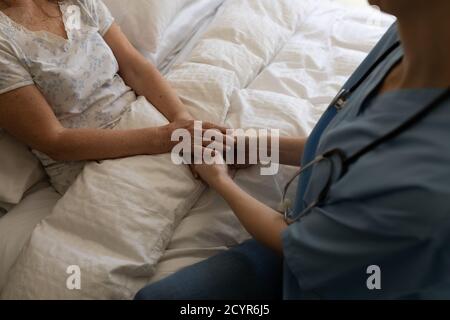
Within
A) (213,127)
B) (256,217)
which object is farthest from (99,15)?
(256,217)

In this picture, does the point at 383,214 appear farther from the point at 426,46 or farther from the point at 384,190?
the point at 426,46

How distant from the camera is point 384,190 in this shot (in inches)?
24.4

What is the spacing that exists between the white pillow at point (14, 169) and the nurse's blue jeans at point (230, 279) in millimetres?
430

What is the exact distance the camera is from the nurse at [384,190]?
59 cm

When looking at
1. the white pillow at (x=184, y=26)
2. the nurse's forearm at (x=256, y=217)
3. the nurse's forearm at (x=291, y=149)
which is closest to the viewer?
the nurse's forearm at (x=256, y=217)

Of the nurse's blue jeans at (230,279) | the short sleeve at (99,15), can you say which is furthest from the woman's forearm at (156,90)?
the nurse's blue jeans at (230,279)

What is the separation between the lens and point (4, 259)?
97 centimetres

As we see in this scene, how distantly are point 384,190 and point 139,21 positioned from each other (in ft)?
3.38

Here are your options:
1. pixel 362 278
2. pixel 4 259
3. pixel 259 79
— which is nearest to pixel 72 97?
pixel 4 259

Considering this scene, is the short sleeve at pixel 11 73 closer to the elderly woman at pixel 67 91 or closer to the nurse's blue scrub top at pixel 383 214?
the elderly woman at pixel 67 91

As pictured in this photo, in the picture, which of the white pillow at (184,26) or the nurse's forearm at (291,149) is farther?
the white pillow at (184,26)

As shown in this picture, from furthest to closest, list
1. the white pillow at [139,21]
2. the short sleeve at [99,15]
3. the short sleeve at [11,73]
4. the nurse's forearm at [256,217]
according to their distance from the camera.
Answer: the white pillow at [139,21] < the short sleeve at [99,15] < the short sleeve at [11,73] < the nurse's forearm at [256,217]


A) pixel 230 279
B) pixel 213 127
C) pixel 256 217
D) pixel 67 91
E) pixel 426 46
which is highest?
pixel 426 46
